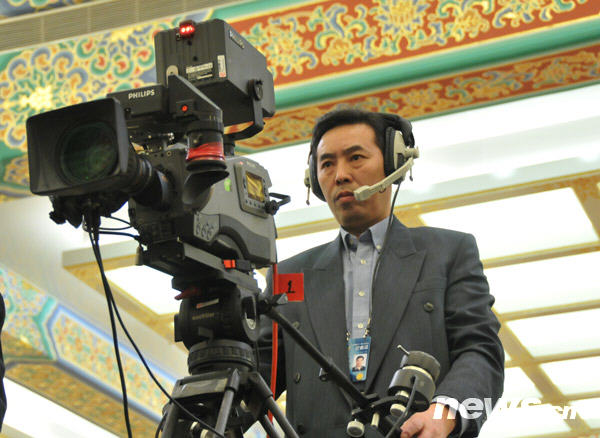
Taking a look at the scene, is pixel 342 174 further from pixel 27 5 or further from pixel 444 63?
pixel 27 5

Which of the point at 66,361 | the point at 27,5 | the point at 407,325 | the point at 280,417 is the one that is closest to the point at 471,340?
the point at 407,325

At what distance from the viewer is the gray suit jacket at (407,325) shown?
1942 millimetres

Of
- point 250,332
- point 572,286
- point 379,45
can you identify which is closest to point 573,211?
point 572,286

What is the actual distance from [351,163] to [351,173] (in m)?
0.03

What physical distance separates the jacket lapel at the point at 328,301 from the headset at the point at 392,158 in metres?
0.16

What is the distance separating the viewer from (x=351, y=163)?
7.41ft

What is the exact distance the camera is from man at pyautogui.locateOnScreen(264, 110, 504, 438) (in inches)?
76.4

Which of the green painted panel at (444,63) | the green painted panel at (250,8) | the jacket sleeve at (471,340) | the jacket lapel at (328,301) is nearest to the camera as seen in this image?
the jacket sleeve at (471,340)

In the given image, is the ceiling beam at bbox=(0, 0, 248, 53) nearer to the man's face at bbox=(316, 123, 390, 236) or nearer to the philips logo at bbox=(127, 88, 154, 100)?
the man's face at bbox=(316, 123, 390, 236)

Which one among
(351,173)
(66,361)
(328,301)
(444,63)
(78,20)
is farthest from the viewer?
(66,361)

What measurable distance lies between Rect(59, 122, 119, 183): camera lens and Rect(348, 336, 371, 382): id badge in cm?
69

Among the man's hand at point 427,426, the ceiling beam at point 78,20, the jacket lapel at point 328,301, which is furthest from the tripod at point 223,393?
the ceiling beam at point 78,20

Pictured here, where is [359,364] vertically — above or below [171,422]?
above

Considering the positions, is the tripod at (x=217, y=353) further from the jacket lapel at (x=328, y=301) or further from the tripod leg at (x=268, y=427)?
the jacket lapel at (x=328, y=301)
